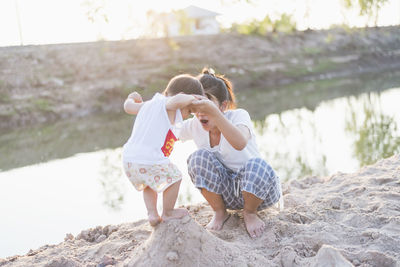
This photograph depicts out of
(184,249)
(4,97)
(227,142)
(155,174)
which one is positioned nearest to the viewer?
(184,249)

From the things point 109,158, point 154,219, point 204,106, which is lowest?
point 109,158

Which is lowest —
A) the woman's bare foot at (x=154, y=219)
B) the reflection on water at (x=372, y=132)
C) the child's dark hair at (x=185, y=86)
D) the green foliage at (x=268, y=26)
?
the reflection on water at (x=372, y=132)

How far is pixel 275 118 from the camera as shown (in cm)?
967

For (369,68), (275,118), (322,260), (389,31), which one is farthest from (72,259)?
(389,31)

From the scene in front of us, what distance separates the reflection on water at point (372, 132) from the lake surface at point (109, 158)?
0.5 inches

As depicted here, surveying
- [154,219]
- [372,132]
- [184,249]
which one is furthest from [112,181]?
[372,132]

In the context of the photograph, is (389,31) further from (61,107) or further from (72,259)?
(72,259)

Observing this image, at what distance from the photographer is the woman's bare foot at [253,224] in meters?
2.70

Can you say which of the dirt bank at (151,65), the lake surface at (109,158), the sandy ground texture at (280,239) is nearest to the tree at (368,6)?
the dirt bank at (151,65)

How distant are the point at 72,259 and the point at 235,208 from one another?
1.03 m

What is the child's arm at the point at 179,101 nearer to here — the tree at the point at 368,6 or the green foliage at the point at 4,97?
the green foliage at the point at 4,97

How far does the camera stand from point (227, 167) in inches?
115

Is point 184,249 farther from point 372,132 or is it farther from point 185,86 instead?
point 372,132

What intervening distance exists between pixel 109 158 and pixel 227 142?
433 centimetres
